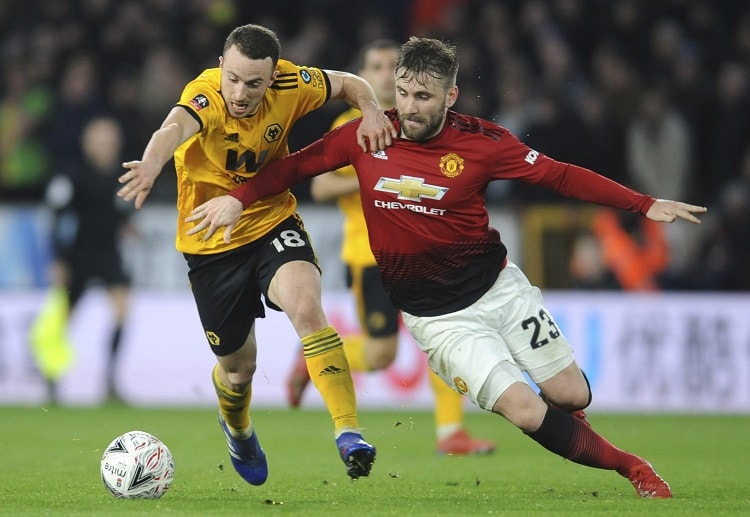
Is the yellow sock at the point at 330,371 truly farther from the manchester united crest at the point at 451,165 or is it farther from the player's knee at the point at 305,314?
the manchester united crest at the point at 451,165

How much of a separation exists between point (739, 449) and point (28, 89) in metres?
9.37

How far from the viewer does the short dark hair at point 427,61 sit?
6.23 m

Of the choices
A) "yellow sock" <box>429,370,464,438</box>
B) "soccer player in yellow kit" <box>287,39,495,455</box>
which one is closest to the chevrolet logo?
"soccer player in yellow kit" <box>287,39,495,455</box>

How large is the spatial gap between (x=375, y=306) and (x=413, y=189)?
305cm

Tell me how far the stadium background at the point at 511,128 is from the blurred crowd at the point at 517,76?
0.02 meters

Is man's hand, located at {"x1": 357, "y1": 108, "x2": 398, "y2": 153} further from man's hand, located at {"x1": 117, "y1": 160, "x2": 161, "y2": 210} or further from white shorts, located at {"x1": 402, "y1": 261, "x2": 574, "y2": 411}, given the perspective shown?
man's hand, located at {"x1": 117, "y1": 160, "x2": 161, "y2": 210}

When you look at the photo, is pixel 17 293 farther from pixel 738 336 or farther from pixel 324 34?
pixel 738 336

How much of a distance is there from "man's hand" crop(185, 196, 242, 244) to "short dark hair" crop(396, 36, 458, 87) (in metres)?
1.00

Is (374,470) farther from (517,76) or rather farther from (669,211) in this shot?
(517,76)

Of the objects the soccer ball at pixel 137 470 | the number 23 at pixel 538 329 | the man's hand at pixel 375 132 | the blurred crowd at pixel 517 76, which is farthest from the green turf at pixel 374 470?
the blurred crowd at pixel 517 76

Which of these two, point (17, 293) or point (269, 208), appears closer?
point (269, 208)

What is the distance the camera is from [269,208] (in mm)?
6852

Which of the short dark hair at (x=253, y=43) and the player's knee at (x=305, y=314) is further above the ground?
the short dark hair at (x=253, y=43)

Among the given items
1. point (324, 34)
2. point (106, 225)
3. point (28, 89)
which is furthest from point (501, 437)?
point (28, 89)
